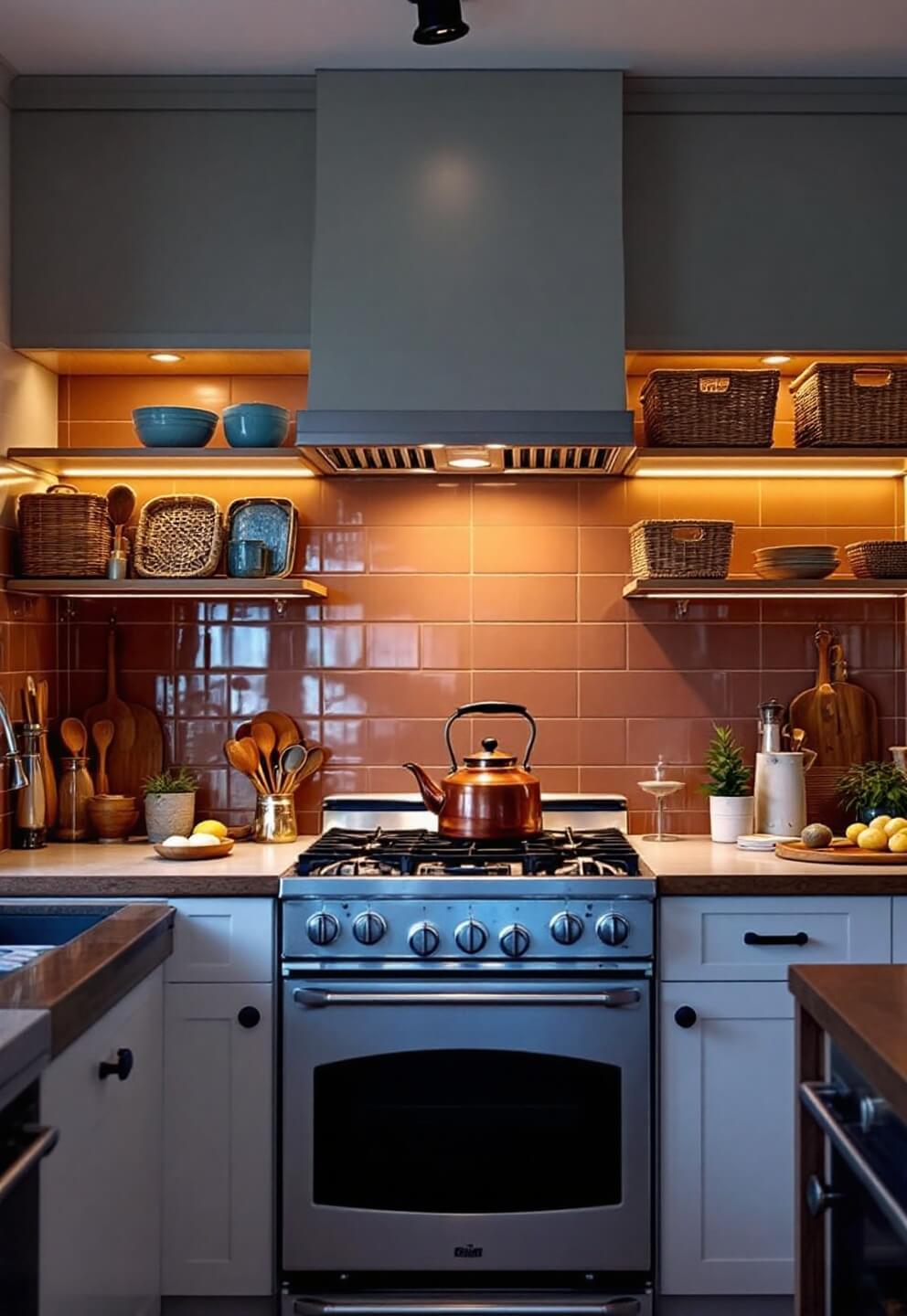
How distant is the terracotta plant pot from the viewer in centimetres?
332

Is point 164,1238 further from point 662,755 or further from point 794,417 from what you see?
point 794,417

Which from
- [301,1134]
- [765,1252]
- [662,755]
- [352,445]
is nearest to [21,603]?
[352,445]

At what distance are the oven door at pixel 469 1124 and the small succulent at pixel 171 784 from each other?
74 centimetres

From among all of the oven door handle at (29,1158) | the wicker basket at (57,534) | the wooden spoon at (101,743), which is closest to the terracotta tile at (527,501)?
the wicker basket at (57,534)

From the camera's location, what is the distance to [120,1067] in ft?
7.40

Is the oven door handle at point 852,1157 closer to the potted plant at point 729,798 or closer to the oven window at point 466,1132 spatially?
the oven window at point 466,1132

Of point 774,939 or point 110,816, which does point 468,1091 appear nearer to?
point 774,939

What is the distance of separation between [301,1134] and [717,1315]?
94cm

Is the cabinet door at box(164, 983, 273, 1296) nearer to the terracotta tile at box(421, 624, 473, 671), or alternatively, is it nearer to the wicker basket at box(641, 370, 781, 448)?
the terracotta tile at box(421, 624, 473, 671)

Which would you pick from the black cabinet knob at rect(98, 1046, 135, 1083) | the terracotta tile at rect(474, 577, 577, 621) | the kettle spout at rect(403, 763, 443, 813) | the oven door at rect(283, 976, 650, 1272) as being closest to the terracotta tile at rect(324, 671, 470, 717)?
the terracotta tile at rect(474, 577, 577, 621)

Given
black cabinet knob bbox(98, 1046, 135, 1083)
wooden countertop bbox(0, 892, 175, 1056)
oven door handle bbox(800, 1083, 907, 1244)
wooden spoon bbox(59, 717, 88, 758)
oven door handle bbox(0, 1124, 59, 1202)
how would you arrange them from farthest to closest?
1. wooden spoon bbox(59, 717, 88, 758)
2. black cabinet knob bbox(98, 1046, 135, 1083)
3. wooden countertop bbox(0, 892, 175, 1056)
4. oven door handle bbox(0, 1124, 59, 1202)
5. oven door handle bbox(800, 1083, 907, 1244)

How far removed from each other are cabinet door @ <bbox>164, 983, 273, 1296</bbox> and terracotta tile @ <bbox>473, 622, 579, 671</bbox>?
109 centimetres

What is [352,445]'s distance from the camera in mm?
3100

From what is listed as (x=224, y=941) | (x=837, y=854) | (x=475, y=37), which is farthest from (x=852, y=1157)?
(x=475, y=37)
